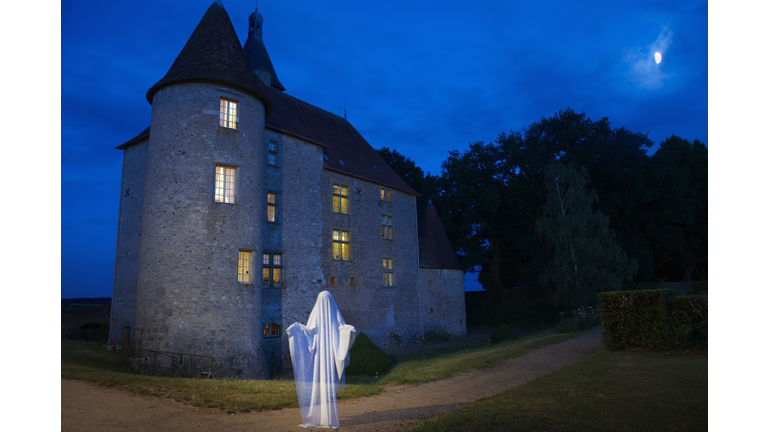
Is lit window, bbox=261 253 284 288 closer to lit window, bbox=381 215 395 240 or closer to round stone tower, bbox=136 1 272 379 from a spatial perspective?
round stone tower, bbox=136 1 272 379

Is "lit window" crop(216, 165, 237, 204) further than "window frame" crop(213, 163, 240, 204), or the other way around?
"lit window" crop(216, 165, 237, 204)

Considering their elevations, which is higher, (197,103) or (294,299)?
(197,103)

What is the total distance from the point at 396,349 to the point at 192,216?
13970 mm

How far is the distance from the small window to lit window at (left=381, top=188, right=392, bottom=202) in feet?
13.0

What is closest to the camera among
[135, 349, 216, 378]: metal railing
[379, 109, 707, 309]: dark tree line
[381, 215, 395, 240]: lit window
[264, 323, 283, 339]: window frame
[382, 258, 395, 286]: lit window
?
[135, 349, 216, 378]: metal railing

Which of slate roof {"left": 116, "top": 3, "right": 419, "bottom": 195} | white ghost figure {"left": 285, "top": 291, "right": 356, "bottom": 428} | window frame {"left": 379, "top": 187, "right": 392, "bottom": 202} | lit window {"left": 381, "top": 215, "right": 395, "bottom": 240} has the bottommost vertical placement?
white ghost figure {"left": 285, "top": 291, "right": 356, "bottom": 428}

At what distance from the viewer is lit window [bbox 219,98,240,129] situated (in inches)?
622

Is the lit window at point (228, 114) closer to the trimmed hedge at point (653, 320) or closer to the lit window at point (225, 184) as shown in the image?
the lit window at point (225, 184)

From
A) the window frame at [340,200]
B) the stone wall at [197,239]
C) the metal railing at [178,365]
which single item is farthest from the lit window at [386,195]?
the metal railing at [178,365]

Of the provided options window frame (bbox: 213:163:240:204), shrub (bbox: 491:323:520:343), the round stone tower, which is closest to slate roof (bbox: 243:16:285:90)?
the round stone tower

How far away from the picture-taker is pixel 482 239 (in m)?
40.2

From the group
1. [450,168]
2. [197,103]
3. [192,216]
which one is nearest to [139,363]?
[192,216]

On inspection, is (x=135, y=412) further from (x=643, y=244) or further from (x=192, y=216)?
(x=643, y=244)

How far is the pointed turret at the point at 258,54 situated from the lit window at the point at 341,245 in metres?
10.7
